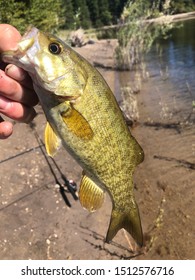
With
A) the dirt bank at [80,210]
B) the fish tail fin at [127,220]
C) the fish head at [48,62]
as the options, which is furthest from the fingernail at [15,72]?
the dirt bank at [80,210]

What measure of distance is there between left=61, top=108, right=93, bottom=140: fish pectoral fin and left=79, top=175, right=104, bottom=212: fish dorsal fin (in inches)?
17.1

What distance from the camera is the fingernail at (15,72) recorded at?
Answer: 2854 millimetres

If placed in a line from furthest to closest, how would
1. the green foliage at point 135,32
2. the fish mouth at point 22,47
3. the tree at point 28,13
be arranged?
the green foliage at point 135,32 < the tree at point 28,13 < the fish mouth at point 22,47

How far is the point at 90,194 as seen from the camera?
3.21m

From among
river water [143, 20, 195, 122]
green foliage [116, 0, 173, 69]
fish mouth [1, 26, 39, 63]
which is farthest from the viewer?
green foliage [116, 0, 173, 69]

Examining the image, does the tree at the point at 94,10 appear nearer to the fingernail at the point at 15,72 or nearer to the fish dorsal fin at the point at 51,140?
the fingernail at the point at 15,72

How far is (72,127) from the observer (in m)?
2.81

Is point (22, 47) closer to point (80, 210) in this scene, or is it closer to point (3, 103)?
point (3, 103)

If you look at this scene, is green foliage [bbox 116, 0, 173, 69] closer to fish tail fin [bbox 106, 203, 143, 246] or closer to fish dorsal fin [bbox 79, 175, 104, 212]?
fish tail fin [bbox 106, 203, 143, 246]

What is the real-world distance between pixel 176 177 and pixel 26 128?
4942 mm

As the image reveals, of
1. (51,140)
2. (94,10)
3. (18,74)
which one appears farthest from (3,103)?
(94,10)

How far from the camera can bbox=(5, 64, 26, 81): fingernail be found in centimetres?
285

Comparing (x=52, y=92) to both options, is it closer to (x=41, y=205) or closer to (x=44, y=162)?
(x=41, y=205)

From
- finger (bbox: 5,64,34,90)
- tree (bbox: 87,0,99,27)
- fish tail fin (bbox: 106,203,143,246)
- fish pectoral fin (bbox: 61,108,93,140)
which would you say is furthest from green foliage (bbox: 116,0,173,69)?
tree (bbox: 87,0,99,27)
